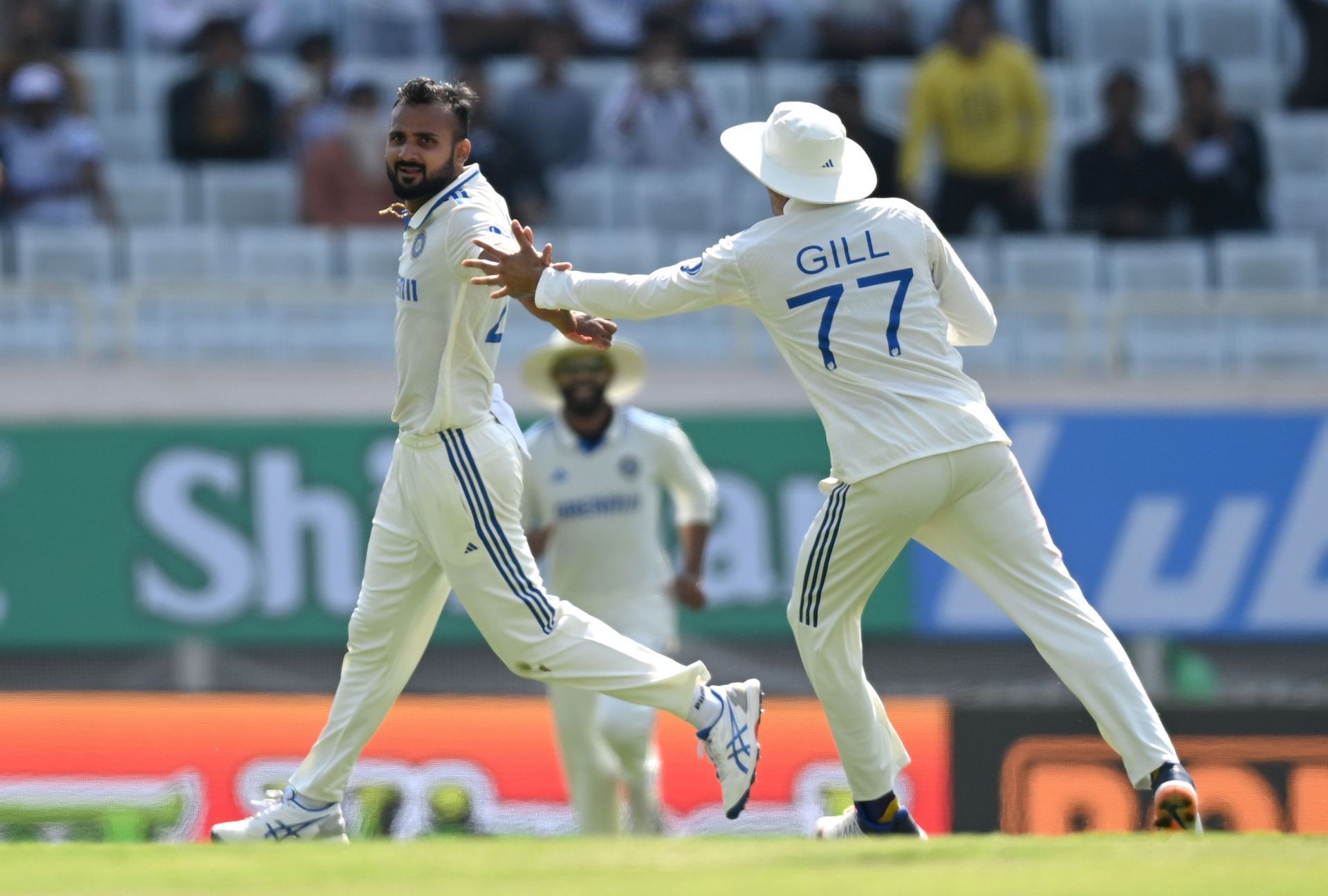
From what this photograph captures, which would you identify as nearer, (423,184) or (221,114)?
(423,184)

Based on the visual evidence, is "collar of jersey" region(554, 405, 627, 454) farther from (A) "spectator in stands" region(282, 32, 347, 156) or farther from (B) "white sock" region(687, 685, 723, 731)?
(A) "spectator in stands" region(282, 32, 347, 156)

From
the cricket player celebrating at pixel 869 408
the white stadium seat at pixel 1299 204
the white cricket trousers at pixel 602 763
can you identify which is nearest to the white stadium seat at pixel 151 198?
the white cricket trousers at pixel 602 763

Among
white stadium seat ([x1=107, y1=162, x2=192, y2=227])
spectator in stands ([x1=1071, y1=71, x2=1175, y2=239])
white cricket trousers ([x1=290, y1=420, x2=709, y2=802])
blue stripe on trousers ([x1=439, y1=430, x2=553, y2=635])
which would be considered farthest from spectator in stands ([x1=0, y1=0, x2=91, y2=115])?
blue stripe on trousers ([x1=439, y1=430, x2=553, y2=635])

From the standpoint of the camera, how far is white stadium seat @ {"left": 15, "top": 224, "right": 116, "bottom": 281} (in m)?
13.0

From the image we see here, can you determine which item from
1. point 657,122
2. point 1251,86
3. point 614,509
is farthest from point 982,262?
point 614,509

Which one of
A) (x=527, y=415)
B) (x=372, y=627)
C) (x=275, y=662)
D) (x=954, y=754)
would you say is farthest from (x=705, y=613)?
(x=372, y=627)

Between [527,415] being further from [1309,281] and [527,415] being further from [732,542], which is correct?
[1309,281]

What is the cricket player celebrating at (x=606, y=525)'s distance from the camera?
9055 millimetres

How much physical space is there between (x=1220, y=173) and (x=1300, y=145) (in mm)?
1099

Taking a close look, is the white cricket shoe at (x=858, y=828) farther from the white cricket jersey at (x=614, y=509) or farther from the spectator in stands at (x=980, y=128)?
the spectator in stands at (x=980, y=128)

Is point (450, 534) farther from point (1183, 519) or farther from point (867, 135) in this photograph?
point (867, 135)

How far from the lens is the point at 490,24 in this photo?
50.0 ft

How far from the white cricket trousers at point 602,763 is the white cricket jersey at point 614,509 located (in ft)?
0.78

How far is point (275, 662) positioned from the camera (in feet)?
41.7
